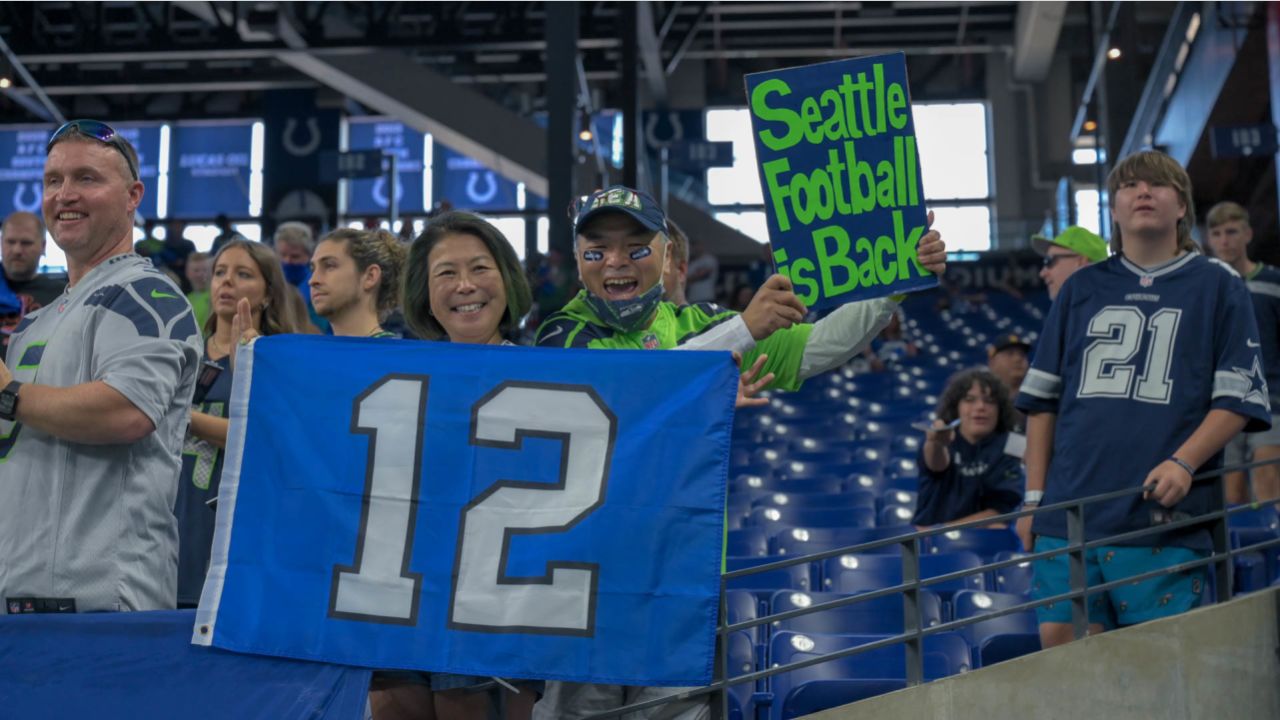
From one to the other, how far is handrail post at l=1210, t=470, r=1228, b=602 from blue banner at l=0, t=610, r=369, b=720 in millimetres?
2573

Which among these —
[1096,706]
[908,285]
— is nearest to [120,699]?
[908,285]

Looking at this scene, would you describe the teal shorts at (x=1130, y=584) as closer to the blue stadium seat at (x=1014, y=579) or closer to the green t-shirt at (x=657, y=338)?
the green t-shirt at (x=657, y=338)

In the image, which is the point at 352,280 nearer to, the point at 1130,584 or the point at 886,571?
the point at 1130,584

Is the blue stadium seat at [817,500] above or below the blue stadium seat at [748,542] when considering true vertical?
above

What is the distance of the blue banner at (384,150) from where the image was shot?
2594 cm

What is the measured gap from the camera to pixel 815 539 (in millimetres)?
6465

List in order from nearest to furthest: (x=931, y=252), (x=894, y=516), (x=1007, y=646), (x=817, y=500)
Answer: (x=931, y=252)
(x=1007, y=646)
(x=894, y=516)
(x=817, y=500)

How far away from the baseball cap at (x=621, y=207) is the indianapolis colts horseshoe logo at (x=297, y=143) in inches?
920

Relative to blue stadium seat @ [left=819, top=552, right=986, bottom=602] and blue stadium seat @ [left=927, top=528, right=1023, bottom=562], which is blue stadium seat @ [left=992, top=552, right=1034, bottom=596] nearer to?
blue stadium seat @ [left=819, top=552, right=986, bottom=602]

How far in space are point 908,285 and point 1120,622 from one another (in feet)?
4.71

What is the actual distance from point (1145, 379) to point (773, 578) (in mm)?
2504

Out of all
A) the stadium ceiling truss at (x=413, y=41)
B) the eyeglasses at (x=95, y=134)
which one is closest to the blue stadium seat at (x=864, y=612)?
the eyeglasses at (x=95, y=134)

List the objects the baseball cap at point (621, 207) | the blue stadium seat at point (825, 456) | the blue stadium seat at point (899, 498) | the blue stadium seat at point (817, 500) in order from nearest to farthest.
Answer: the baseball cap at point (621, 207) < the blue stadium seat at point (899, 498) < the blue stadium seat at point (817, 500) < the blue stadium seat at point (825, 456)

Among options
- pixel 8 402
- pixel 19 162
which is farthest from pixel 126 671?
pixel 19 162
